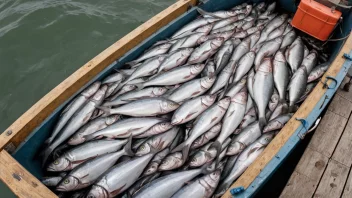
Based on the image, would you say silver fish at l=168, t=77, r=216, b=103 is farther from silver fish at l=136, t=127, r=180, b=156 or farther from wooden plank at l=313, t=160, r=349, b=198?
wooden plank at l=313, t=160, r=349, b=198

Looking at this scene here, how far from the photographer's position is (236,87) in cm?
375

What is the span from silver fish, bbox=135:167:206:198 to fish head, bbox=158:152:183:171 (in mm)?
114

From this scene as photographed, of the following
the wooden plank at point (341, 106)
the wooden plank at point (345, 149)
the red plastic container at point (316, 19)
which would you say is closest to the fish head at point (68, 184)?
the wooden plank at point (345, 149)

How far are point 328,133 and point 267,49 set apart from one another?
4.68 feet

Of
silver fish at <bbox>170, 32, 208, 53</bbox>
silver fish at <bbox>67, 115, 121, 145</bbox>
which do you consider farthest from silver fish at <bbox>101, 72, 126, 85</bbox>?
silver fish at <bbox>170, 32, 208, 53</bbox>

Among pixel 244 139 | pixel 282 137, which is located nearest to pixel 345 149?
pixel 282 137

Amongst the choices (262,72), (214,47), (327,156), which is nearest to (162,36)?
(214,47)

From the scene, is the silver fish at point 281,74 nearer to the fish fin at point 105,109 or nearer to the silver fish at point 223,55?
the silver fish at point 223,55

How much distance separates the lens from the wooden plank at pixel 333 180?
11.1ft

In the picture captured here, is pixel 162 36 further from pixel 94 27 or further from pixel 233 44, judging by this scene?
pixel 94 27

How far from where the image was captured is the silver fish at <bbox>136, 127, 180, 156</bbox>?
3.16m

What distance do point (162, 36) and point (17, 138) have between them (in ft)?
8.34

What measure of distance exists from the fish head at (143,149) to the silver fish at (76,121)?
0.78 m

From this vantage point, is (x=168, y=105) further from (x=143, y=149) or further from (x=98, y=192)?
(x=98, y=192)
